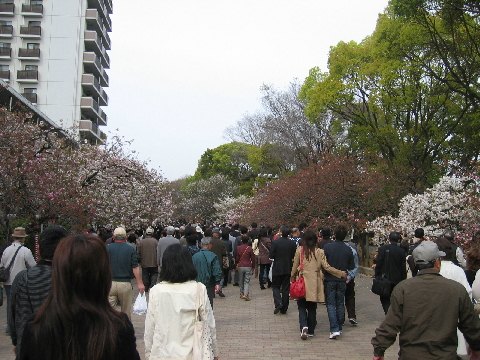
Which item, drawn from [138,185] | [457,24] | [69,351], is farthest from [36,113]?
[69,351]

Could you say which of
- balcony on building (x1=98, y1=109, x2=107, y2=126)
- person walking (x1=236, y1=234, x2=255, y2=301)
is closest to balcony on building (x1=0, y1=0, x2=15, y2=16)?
balcony on building (x1=98, y1=109, x2=107, y2=126)

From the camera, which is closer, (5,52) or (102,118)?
(5,52)

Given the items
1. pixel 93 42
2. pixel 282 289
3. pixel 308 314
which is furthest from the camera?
pixel 93 42

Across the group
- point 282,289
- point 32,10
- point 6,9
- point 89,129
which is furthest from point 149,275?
point 6,9

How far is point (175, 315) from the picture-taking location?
476 cm

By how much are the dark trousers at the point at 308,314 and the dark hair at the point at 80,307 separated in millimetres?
6752

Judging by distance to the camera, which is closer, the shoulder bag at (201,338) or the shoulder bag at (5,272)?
the shoulder bag at (201,338)

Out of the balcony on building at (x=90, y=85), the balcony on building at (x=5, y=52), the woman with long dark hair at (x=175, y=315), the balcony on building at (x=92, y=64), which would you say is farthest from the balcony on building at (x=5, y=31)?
the woman with long dark hair at (x=175, y=315)

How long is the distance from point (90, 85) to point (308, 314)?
40.4m

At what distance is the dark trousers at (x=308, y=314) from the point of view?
29.8 ft

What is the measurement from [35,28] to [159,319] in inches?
1758

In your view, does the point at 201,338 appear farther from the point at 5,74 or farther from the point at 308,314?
the point at 5,74

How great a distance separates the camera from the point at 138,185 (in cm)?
2491

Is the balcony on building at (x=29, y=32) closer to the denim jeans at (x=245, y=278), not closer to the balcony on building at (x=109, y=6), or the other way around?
the balcony on building at (x=109, y=6)
